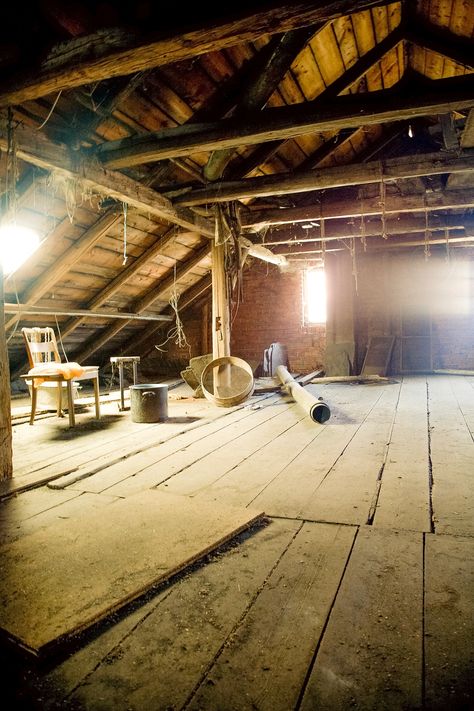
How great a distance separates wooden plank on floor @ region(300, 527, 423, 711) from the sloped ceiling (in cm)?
224

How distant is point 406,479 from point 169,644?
168 centimetres

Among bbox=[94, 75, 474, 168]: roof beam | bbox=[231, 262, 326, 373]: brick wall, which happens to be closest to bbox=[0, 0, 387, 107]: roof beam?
bbox=[94, 75, 474, 168]: roof beam

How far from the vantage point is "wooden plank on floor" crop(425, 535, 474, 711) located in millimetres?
927

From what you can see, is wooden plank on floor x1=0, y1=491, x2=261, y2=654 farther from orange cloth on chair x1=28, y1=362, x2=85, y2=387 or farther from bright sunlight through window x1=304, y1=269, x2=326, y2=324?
bright sunlight through window x1=304, y1=269, x2=326, y2=324

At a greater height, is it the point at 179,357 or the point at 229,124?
the point at 229,124

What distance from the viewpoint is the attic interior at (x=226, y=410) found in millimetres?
1076

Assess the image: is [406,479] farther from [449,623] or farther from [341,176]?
[341,176]

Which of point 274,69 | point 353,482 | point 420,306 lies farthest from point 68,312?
point 420,306

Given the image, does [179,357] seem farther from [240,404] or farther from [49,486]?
[49,486]

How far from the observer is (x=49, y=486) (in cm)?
237

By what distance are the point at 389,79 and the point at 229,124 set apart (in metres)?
3.53

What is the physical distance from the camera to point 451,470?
2473 mm

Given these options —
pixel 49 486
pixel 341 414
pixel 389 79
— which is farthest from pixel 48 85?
pixel 389 79

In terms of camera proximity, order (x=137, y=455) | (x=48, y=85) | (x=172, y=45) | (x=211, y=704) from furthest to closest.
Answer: (x=137, y=455) < (x=48, y=85) < (x=172, y=45) < (x=211, y=704)
